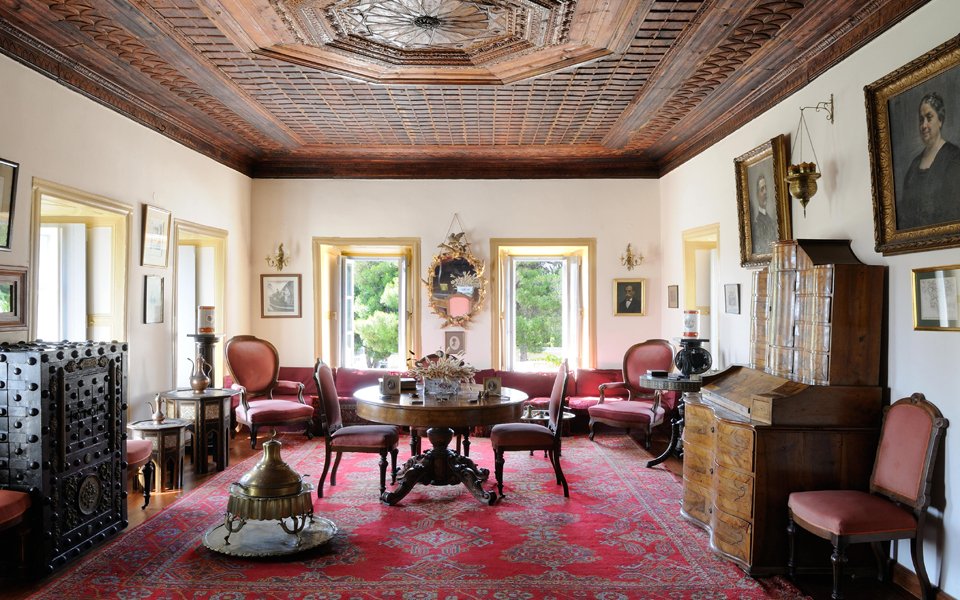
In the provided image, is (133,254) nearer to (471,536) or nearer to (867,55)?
(471,536)

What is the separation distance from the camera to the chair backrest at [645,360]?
860 centimetres

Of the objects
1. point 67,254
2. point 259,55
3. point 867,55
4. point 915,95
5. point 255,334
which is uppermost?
point 259,55

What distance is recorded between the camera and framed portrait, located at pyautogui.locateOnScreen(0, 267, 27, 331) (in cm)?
464

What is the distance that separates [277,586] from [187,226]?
4617 mm

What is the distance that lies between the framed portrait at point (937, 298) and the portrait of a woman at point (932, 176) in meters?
0.27

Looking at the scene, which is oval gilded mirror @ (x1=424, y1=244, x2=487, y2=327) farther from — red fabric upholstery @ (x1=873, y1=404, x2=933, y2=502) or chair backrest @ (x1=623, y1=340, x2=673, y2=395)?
red fabric upholstery @ (x1=873, y1=404, x2=933, y2=502)

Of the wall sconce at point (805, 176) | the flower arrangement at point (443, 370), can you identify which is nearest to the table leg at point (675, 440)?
the flower arrangement at point (443, 370)

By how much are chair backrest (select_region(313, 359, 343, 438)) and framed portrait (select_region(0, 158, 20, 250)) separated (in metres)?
2.43

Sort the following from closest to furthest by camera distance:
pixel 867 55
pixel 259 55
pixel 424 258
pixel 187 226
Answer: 1. pixel 867 55
2. pixel 259 55
3. pixel 187 226
4. pixel 424 258

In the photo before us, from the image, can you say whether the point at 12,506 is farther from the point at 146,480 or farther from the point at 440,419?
the point at 440,419

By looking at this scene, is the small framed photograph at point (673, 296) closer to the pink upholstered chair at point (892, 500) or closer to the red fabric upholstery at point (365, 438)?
the red fabric upholstery at point (365, 438)

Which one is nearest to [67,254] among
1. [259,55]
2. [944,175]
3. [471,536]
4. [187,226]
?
[187,226]

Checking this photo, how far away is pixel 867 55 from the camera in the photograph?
4.45m

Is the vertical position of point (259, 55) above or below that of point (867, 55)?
above
